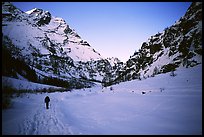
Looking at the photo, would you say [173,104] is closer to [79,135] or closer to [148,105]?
[148,105]

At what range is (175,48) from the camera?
5891cm

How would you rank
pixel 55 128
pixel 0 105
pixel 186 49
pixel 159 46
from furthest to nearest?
pixel 159 46 < pixel 186 49 < pixel 0 105 < pixel 55 128

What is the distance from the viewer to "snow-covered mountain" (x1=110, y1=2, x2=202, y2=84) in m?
40.0

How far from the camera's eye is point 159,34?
310ft

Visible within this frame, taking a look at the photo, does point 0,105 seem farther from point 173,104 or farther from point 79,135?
point 173,104

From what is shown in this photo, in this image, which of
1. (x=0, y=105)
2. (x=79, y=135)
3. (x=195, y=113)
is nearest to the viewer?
(x=79, y=135)

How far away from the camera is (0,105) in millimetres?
11953

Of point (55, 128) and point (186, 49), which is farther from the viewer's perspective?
point (186, 49)

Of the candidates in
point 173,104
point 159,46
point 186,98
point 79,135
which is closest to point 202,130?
point 173,104

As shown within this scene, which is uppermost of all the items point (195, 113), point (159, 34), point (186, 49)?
point (159, 34)

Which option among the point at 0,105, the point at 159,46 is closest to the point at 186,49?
the point at 159,46

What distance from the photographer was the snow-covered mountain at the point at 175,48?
131 ft

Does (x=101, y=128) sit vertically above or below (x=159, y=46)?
below

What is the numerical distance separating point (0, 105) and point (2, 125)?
11.5ft
